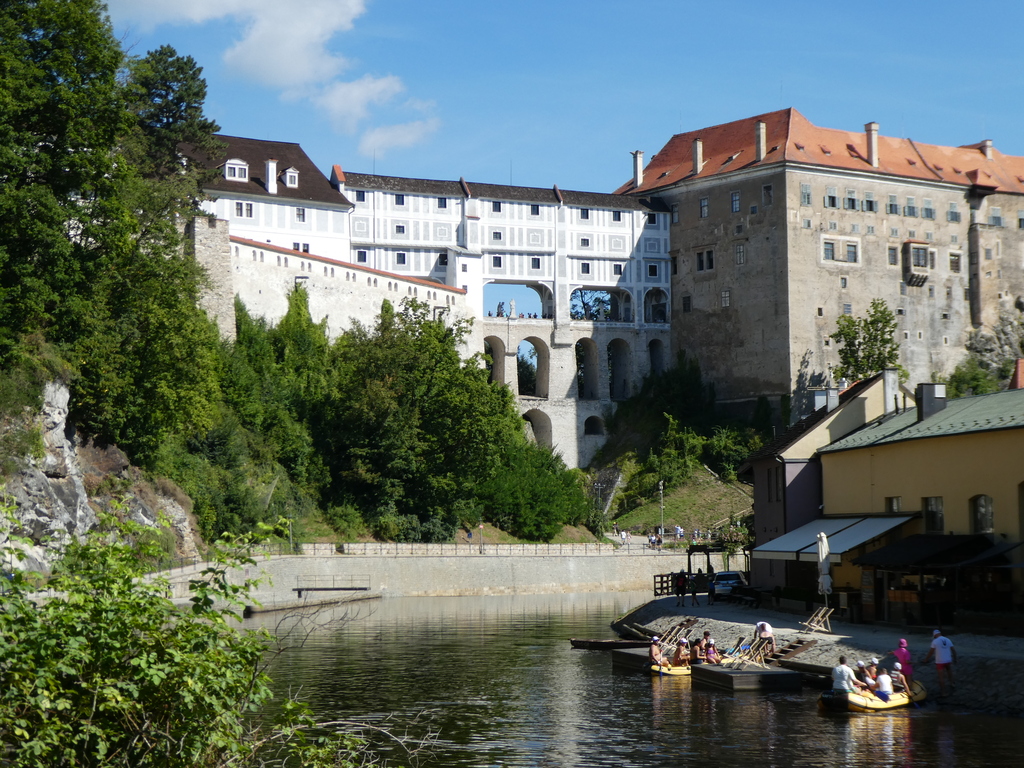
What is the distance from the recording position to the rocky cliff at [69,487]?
40.0m

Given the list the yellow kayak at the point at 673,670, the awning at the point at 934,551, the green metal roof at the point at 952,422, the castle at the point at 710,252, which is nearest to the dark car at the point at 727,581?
the green metal roof at the point at 952,422

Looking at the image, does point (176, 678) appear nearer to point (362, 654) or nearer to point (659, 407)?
point (362, 654)

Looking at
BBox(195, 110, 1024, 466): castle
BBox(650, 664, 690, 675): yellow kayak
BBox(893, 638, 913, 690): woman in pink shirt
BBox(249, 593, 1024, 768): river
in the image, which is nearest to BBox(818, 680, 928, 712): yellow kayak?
BBox(249, 593, 1024, 768): river

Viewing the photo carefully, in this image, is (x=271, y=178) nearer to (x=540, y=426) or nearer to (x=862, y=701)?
(x=540, y=426)

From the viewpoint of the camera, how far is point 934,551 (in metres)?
29.8

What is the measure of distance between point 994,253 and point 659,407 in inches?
1091

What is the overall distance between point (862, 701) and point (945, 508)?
10.0 meters

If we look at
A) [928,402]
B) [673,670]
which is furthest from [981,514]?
[673,670]

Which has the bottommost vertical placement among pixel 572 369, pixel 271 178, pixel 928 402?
pixel 928 402

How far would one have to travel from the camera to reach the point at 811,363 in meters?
86.8

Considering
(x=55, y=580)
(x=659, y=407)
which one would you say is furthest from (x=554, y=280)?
(x=55, y=580)

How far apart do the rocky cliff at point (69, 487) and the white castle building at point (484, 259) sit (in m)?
20.0

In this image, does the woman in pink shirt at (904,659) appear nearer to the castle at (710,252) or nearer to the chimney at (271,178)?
the castle at (710,252)

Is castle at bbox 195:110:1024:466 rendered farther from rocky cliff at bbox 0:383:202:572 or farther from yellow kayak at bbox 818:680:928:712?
yellow kayak at bbox 818:680:928:712
